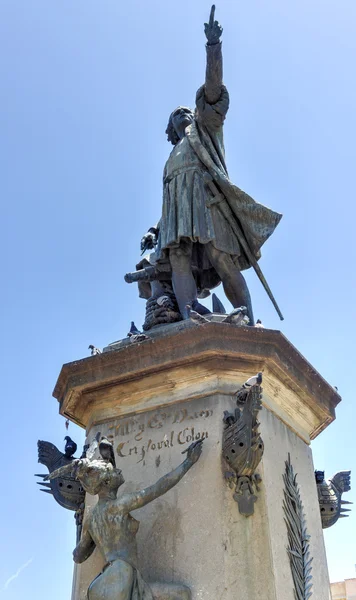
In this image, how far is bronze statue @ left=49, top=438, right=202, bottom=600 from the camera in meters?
4.92

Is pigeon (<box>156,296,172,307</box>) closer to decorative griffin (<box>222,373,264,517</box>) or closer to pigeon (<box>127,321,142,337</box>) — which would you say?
pigeon (<box>127,321,142,337</box>)

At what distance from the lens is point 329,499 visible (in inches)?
269

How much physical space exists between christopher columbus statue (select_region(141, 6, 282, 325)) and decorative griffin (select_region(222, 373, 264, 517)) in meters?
1.69

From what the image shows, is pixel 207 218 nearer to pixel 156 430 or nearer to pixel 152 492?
pixel 156 430

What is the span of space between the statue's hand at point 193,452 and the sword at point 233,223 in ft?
8.19

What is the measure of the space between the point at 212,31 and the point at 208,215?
6.18 feet

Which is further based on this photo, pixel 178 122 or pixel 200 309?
pixel 178 122

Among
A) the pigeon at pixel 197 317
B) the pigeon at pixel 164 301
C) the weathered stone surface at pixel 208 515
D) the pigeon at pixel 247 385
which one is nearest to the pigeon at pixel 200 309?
the pigeon at pixel 164 301

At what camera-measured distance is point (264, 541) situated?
5.23 m

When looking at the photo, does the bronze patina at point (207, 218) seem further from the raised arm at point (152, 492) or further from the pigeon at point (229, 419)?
the raised arm at point (152, 492)

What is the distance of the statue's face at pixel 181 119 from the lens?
8172 millimetres

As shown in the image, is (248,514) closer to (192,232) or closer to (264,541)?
(264,541)

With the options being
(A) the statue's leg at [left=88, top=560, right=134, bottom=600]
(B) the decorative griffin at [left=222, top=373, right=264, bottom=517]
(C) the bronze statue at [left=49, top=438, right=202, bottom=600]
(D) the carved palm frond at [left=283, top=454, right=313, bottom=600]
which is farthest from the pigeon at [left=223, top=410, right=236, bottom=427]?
(A) the statue's leg at [left=88, top=560, right=134, bottom=600]

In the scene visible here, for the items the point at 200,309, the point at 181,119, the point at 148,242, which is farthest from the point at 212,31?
the point at 200,309
